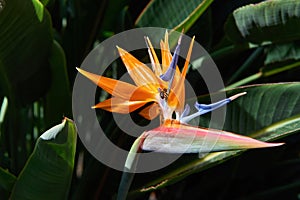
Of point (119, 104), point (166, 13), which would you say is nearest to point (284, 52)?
point (166, 13)

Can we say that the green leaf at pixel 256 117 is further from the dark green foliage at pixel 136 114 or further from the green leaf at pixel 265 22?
the green leaf at pixel 265 22

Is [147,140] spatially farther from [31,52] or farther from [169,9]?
[169,9]

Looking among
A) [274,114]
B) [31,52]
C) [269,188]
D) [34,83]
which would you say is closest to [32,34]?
[31,52]

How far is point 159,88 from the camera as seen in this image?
82 centimetres

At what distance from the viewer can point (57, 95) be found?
1321 mm

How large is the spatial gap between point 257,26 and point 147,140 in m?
0.57

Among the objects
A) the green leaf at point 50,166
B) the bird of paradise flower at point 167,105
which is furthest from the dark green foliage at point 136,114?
the bird of paradise flower at point 167,105

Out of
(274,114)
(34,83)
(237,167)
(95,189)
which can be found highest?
(34,83)

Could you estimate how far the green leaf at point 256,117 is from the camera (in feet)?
3.53

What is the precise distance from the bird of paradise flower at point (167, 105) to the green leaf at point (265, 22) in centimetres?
41

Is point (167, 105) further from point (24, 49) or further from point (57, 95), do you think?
point (57, 95)

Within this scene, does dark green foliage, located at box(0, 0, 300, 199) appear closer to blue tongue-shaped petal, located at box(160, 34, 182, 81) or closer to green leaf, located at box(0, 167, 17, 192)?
green leaf, located at box(0, 167, 17, 192)

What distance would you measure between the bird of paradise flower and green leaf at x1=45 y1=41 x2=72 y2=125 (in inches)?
16.4

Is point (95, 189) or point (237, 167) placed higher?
point (95, 189)
